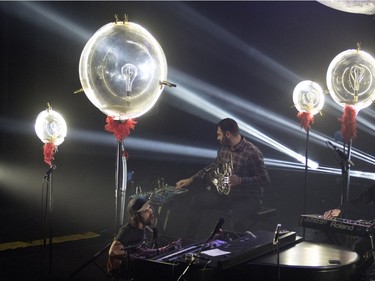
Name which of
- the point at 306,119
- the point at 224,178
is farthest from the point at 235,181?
the point at 306,119

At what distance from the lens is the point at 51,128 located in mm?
4801

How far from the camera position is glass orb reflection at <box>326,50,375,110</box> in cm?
431

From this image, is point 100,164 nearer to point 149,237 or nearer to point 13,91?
point 13,91

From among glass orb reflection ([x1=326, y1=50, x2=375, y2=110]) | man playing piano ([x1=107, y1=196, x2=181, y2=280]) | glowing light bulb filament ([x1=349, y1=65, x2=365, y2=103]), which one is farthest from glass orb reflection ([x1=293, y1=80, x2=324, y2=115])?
man playing piano ([x1=107, y1=196, x2=181, y2=280])

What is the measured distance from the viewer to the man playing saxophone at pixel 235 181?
5273 mm

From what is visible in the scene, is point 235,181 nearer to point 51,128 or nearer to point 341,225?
point 341,225

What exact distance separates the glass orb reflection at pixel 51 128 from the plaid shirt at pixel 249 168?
200cm

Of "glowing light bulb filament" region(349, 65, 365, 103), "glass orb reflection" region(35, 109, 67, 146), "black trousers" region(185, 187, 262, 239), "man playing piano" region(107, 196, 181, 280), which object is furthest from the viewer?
"black trousers" region(185, 187, 262, 239)

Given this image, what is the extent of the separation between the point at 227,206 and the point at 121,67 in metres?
3.59

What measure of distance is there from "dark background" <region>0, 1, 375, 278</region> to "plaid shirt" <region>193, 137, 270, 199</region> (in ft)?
6.86

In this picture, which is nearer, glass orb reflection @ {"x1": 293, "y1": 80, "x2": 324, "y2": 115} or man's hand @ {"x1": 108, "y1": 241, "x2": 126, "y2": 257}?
man's hand @ {"x1": 108, "y1": 241, "x2": 126, "y2": 257}

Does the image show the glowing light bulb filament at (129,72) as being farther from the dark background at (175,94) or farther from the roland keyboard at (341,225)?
the dark background at (175,94)

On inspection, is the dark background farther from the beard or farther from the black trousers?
the beard

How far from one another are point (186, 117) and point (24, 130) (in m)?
2.98
